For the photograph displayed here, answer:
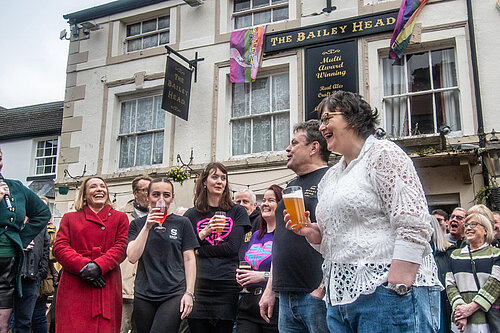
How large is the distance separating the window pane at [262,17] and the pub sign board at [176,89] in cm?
188

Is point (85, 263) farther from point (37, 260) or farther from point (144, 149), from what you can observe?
point (144, 149)

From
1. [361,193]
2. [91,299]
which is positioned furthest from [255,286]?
[361,193]

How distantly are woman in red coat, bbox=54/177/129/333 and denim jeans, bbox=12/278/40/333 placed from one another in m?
1.37

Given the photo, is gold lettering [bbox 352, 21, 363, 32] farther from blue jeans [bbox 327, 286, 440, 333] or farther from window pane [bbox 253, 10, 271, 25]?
blue jeans [bbox 327, 286, 440, 333]

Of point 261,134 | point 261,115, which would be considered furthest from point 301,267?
point 261,115

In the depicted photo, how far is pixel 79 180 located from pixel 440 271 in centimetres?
865

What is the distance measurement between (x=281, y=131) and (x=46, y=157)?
9782 millimetres

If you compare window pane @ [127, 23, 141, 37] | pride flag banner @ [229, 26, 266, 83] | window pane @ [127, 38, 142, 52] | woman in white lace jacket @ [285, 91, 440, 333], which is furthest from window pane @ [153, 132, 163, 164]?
woman in white lace jacket @ [285, 91, 440, 333]

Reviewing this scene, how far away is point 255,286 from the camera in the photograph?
405 centimetres

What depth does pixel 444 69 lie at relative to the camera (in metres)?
9.09

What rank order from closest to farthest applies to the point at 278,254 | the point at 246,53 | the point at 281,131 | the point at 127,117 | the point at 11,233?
the point at 278,254 < the point at 11,233 < the point at 281,131 < the point at 246,53 < the point at 127,117

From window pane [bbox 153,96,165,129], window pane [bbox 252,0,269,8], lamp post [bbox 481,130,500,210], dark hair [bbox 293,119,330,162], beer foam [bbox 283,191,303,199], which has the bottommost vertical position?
beer foam [bbox 283,191,303,199]

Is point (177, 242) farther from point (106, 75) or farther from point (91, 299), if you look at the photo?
point (106, 75)

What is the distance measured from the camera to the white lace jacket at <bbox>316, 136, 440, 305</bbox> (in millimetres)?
2039
